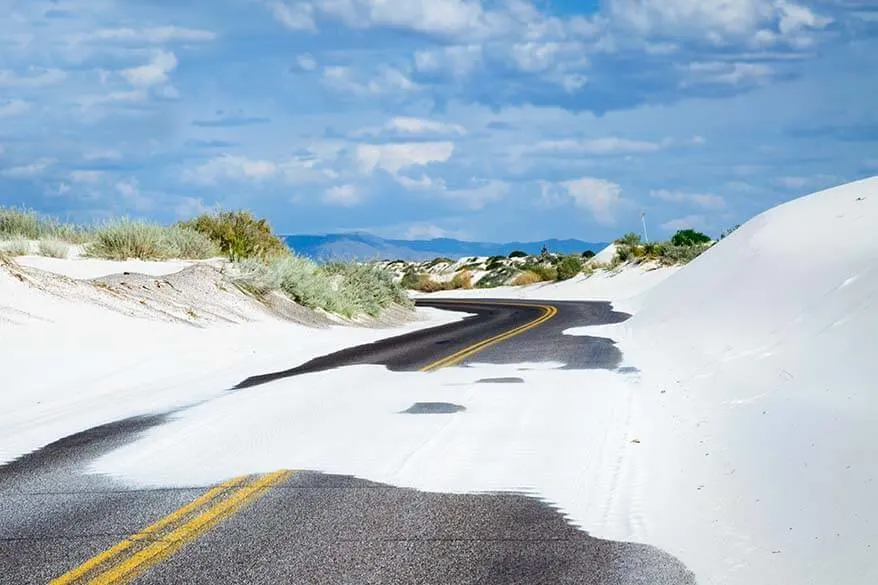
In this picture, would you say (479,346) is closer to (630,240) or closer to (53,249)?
(53,249)

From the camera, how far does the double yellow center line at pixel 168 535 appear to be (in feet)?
21.6

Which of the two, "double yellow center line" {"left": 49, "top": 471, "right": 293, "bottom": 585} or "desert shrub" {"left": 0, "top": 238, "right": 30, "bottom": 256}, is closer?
"double yellow center line" {"left": 49, "top": 471, "right": 293, "bottom": 585}

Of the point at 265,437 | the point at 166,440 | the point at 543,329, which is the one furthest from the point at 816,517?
the point at 543,329

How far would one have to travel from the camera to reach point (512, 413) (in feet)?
43.1

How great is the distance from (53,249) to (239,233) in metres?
9.11

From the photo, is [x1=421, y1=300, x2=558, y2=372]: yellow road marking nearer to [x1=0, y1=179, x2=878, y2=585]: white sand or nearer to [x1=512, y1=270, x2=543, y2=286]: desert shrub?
[x1=0, y1=179, x2=878, y2=585]: white sand

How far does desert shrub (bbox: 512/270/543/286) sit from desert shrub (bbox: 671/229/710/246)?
9.72 m

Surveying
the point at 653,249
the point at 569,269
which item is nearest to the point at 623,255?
the point at 653,249

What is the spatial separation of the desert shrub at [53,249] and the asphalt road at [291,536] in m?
22.8

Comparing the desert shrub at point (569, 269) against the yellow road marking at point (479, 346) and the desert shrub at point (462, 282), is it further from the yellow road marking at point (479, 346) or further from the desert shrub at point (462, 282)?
the yellow road marking at point (479, 346)

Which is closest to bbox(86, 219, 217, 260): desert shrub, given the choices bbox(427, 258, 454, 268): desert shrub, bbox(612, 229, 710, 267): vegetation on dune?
bbox(612, 229, 710, 267): vegetation on dune

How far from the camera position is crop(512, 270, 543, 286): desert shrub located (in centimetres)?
7606

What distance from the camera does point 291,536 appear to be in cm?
750

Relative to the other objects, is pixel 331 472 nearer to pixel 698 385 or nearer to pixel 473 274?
pixel 698 385
